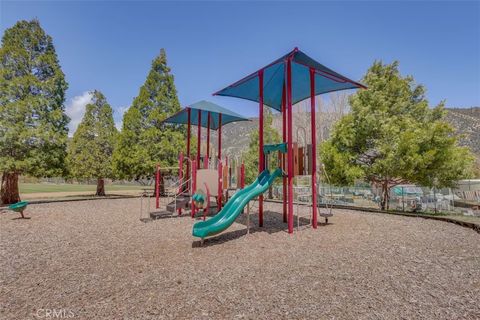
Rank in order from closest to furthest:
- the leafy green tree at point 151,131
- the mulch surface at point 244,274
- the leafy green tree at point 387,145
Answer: the mulch surface at point 244,274 < the leafy green tree at point 387,145 < the leafy green tree at point 151,131

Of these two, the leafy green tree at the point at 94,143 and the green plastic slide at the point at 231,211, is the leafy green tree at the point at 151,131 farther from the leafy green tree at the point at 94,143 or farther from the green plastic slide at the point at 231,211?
the green plastic slide at the point at 231,211

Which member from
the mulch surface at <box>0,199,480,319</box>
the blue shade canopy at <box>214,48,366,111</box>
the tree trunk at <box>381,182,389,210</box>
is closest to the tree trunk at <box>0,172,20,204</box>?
the mulch surface at <box>0,199,480,319</box>

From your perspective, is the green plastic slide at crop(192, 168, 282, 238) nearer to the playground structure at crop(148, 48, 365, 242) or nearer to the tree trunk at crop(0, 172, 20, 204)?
the playground structure at crop(148, 48, 365, 242)

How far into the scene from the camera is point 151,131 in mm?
21078

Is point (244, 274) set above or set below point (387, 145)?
below

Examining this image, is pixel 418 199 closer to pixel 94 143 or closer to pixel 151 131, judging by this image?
pixel 151 131

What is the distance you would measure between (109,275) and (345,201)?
16.2 metres

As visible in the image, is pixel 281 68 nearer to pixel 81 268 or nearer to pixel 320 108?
pixel 81 268

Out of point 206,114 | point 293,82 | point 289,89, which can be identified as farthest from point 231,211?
point 206,114

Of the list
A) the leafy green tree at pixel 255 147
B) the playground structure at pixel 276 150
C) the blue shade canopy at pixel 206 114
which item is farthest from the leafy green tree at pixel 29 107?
the leafy green tree at pixel 255 147
